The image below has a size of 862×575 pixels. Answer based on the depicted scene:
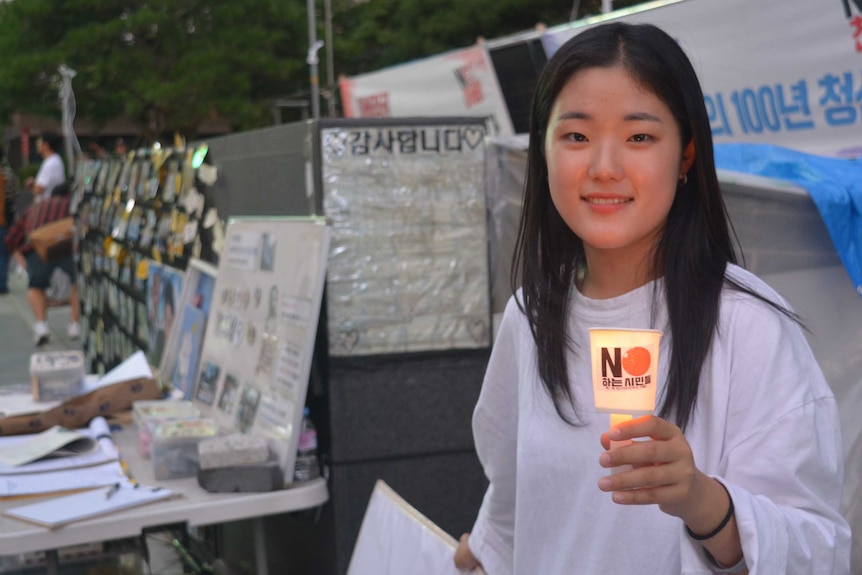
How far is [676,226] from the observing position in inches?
62.7

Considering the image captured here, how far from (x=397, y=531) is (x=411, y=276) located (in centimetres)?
126

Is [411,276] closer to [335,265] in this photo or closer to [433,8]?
[335,265]

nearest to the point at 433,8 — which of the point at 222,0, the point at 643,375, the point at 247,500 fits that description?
the point at 222,0

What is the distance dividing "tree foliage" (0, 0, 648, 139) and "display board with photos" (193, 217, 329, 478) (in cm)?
2227

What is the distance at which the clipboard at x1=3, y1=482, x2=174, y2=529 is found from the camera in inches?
117

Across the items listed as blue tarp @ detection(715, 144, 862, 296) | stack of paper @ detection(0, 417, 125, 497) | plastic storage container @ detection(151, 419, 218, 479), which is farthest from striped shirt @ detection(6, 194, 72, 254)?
blue tarp @ detection(715, 144, 862, 296)

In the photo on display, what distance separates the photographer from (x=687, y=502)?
1.26 m

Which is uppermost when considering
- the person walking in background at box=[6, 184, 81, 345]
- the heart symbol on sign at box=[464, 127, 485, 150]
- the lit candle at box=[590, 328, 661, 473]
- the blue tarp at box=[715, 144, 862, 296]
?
the heart symbol on sign at box=[464, 127, 485, 150]

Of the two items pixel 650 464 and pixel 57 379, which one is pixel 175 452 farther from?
pixel 650 464

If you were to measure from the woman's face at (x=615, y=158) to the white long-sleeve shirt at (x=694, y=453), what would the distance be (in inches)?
5.4

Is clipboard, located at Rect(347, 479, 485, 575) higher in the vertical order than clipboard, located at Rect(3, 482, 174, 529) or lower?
higher

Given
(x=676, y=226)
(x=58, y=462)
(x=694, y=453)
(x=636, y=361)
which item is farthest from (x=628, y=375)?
(x=58, y=462)

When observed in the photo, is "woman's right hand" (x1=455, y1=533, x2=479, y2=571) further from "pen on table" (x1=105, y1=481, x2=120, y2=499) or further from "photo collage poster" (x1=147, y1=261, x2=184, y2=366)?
"photo collage poster" (x1=147, y1=261, x2=184, y2=366)

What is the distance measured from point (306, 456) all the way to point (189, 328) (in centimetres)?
140
